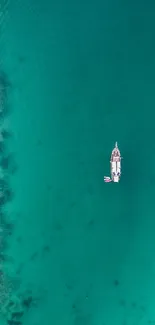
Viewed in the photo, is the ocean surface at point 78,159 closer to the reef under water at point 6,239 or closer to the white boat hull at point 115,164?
the reef under water at point 6,239

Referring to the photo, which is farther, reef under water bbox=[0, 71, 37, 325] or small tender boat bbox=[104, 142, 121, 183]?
reef under water bbox=[0, 71, 37, 325]

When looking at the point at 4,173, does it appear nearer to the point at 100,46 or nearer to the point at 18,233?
the point at 18,233

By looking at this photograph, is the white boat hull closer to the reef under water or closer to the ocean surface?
the ocean surface

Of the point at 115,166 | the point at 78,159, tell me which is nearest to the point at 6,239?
the point at 78,159

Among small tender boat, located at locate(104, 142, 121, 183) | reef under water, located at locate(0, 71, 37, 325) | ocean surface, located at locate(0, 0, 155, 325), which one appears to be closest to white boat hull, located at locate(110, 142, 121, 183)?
small tender boat, located at locate(104, 142, 121, 183)

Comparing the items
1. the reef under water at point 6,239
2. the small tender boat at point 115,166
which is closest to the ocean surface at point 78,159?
the reef under water at point 6,239

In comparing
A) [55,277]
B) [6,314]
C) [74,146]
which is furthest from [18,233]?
[74,146]
